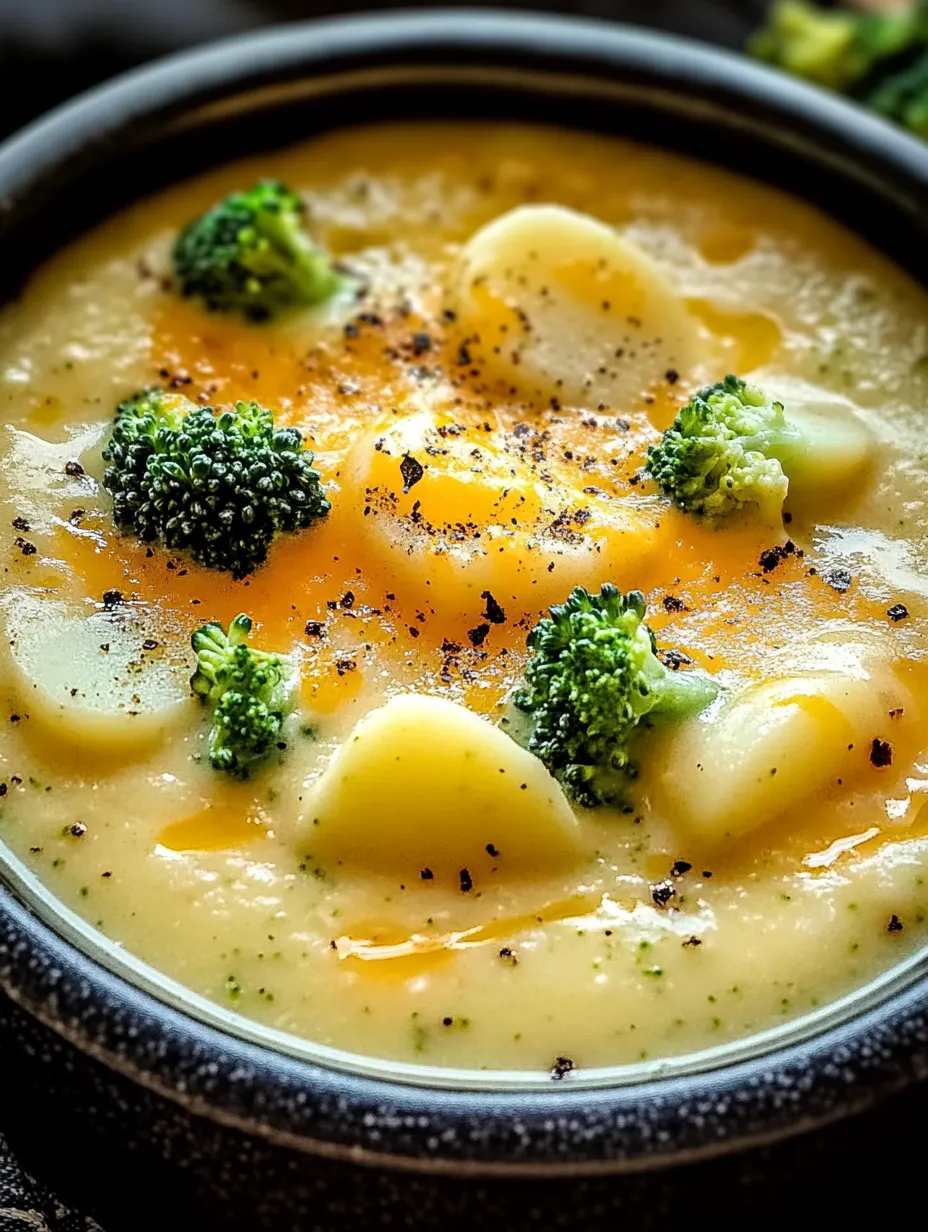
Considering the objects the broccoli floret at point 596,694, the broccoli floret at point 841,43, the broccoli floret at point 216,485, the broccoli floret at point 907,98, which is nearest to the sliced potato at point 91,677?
the broccoli floret at point 216,485

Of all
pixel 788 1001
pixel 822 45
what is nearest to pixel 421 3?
pixel 822 45

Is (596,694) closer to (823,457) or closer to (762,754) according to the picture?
(762,754)

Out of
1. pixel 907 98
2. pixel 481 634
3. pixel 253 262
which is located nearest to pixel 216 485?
pixel 481 634

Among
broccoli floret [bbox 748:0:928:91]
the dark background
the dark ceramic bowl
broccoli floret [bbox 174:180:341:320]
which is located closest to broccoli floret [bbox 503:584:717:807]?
the dark ceramic bowl

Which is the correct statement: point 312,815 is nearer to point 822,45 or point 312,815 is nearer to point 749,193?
point 749,193

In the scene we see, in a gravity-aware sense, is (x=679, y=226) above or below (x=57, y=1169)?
above

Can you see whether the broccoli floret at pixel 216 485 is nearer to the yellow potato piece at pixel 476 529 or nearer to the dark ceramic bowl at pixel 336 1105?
the yellow potato piece at pixel 476 529

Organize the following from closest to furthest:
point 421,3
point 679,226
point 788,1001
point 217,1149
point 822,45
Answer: point 217,1149 < point 788,1001 < point 679,226 < point 822,45 < point 421,3
